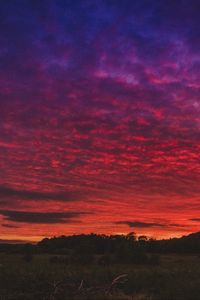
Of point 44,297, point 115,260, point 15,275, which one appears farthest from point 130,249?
point 44,297

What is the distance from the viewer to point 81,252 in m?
72.6

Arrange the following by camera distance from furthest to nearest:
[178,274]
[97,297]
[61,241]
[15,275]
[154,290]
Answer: [61,241] → [178,274] → [15,275] → [154,290] → [97,297]

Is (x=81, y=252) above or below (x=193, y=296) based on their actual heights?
above

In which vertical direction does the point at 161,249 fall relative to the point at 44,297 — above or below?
above

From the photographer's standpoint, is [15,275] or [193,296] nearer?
[193,296]

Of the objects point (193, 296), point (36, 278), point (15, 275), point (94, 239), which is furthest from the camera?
point (94, 239)

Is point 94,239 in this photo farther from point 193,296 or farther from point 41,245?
point 193,296

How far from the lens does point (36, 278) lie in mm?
37812

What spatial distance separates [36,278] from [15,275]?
4550mm

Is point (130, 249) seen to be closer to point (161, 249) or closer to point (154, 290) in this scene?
point (161, 249)

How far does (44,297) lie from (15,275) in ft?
42.1

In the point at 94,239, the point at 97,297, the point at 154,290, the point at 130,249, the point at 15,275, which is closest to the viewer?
the point at 97,297

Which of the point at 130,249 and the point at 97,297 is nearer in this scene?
the point at 97,297

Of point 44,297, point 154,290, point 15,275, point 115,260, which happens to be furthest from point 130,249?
point 44,297
